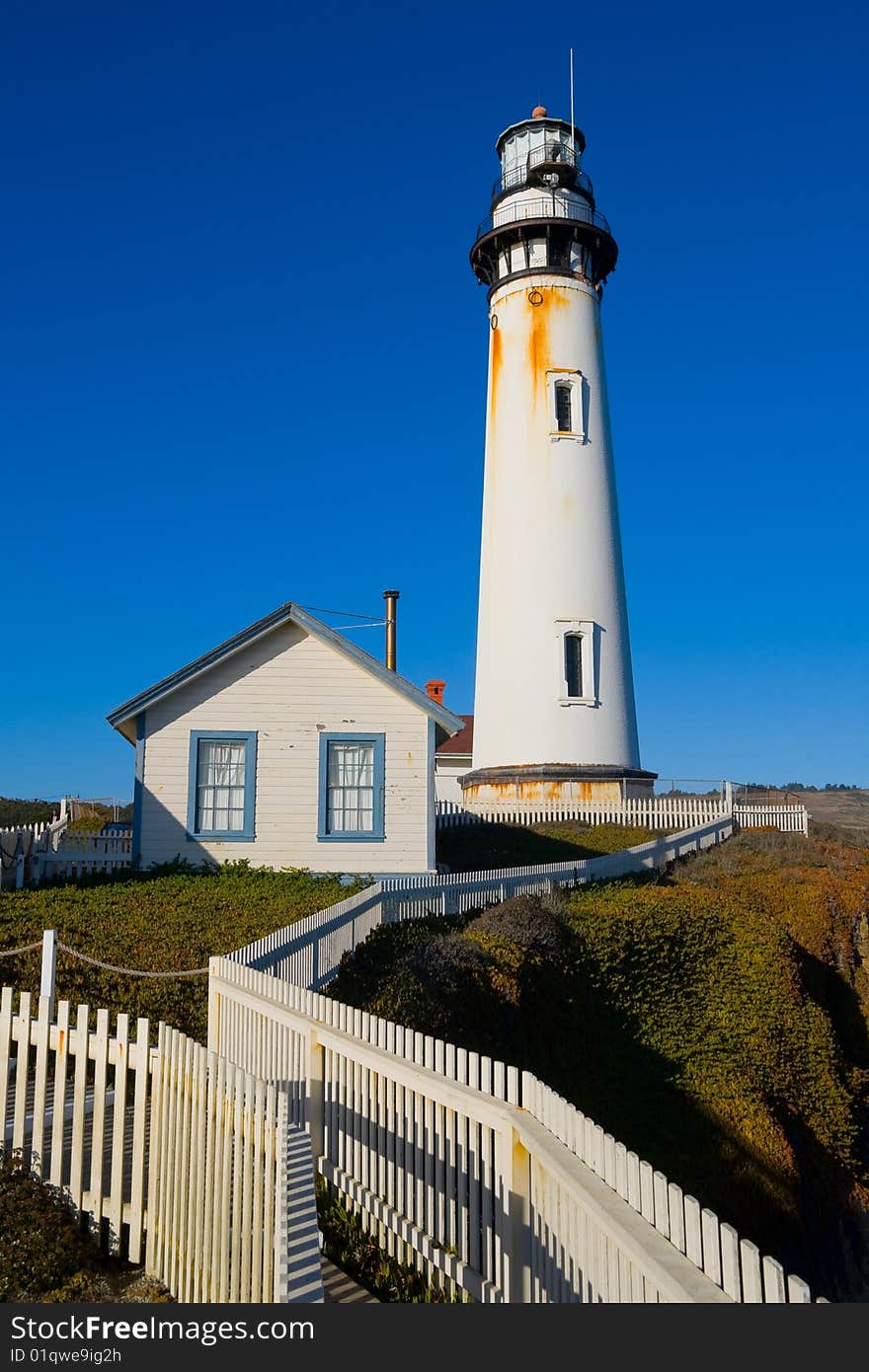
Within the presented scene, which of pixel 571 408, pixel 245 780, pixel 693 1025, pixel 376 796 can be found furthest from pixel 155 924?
pixel 571 408

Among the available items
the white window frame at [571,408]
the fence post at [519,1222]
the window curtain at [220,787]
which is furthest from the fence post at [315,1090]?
the white window frame at [571,408]

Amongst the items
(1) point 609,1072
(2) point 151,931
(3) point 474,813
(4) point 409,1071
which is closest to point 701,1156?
(1) point 609,1072

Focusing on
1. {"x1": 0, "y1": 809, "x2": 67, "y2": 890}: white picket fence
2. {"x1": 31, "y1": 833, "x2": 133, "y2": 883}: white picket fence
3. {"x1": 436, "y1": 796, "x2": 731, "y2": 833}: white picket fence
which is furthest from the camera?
{"x1": 436, "y1": 796, "x2": 731, "y2": 833}: white picket fence

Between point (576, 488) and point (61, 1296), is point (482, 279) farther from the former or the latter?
point (61, 1296)

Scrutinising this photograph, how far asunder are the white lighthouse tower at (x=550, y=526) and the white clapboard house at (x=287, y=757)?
9.73 m

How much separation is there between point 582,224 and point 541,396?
18.2 feet

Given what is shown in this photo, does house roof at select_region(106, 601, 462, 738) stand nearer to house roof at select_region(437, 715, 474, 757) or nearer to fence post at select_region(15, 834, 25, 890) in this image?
fence post at select_region(15, 834, 25, 890)

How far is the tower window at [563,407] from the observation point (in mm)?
29891

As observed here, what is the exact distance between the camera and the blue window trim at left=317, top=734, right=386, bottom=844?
18047 mm

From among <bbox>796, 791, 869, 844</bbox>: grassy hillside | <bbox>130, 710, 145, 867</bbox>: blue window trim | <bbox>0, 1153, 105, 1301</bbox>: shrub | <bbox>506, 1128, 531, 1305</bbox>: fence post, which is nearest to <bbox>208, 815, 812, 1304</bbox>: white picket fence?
<bbox>506, 1128, 531, 1305</bbox>: fence post

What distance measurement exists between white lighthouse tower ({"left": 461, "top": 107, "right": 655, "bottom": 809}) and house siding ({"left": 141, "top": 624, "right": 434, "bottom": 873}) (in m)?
9.69

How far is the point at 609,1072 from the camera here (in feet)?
45.5

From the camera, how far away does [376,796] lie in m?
18.2

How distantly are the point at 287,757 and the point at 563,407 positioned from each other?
16.7 meters
